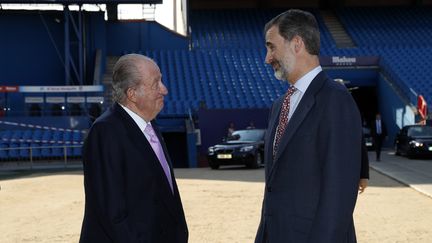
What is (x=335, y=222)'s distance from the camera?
328 cm

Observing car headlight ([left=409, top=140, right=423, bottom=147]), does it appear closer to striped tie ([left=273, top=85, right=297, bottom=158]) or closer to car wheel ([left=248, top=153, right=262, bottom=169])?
car wheel ([left=248, top=153, right=262, bottom=169])

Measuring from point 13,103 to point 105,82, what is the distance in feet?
15.1

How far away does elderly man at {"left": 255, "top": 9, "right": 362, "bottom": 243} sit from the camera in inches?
131

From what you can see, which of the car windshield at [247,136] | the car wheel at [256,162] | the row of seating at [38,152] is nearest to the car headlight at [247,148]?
the car wheel at [256,162]

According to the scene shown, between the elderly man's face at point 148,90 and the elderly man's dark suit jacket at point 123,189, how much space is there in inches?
6.7

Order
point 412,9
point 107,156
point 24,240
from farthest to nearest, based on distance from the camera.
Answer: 1. point 412,9
2. point 24,240
3. point 107,156

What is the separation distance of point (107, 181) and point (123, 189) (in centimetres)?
10

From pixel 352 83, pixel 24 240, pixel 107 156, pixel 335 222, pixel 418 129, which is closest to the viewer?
pixel 335 222

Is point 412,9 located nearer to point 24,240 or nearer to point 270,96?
point 270,96

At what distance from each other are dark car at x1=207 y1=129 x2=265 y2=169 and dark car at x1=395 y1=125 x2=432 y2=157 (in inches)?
232

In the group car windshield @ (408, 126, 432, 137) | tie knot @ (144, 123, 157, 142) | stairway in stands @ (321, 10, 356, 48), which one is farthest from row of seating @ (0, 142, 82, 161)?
tie knot @ (144, 123, 157, 142)

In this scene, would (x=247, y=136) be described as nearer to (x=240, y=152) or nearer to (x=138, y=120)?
(x=240, y=152)

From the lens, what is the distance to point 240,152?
22094 mm

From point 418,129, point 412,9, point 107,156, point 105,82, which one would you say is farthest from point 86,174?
point 412,9
